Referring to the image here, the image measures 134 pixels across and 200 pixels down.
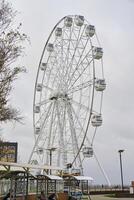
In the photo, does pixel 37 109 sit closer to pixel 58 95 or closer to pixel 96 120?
pixel 58 95

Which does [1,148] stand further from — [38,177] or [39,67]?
[39,67]

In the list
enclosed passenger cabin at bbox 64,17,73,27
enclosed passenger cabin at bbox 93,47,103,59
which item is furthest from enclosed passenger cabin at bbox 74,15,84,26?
enclosed passenger cabin at bbox 93,47,103,59

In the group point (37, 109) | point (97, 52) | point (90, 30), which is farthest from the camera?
point (37, 109)

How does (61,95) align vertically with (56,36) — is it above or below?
below

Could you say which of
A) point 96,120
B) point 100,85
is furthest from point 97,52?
point 96,120

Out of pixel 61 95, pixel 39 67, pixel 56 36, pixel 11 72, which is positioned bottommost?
pixel 11 72

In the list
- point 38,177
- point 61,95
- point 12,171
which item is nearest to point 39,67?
point 61,95

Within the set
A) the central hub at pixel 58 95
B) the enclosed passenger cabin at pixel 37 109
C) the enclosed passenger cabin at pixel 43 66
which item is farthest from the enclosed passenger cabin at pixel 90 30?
the enclosed passenger cabin at pixel 37 109

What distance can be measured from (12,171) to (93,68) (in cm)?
1574

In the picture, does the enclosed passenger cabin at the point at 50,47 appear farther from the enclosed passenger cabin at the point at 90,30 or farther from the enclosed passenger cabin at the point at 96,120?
the enclosed passenger cabin at the point at 96,120

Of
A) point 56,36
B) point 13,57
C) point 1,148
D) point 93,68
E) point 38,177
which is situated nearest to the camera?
point 13,57

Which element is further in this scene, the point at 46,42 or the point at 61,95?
the point at 46,42

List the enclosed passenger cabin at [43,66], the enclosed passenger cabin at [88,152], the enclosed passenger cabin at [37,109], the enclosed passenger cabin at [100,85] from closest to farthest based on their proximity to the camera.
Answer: the enclosed passenger cabin at [100,85] < the enclosed passenger cabin at [88,152] < the enclosed passenger cabin at [37,109] < the enclosed passenger cabin at [43,66]

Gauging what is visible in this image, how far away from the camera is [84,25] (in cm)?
3766
